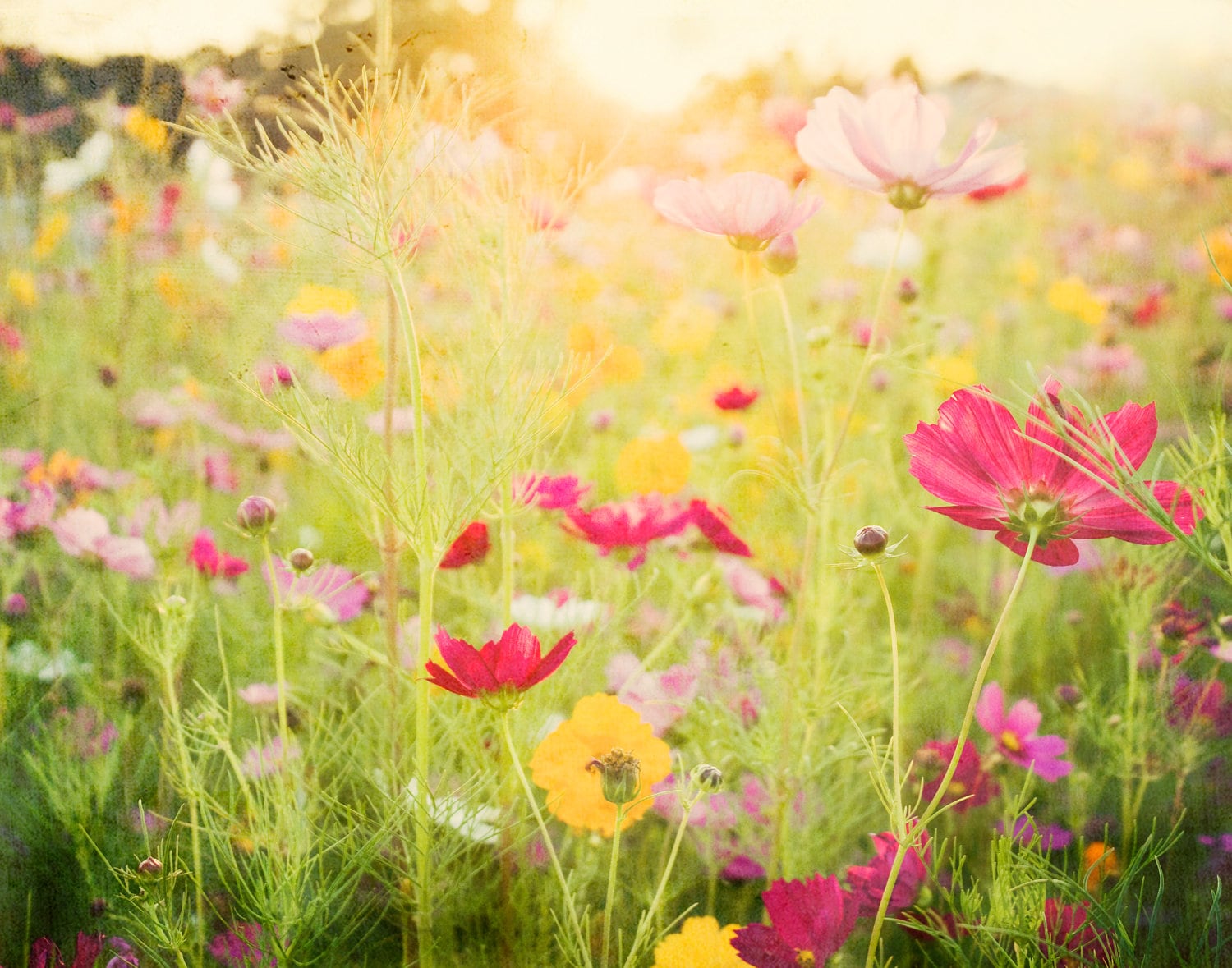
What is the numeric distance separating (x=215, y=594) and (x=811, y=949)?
20.4 inches

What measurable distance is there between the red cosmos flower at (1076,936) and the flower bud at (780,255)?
1.33 feet

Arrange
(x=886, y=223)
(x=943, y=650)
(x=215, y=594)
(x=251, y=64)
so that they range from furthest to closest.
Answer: (x=886, y=223)
(x=943, y=650)
(x=215, y=594)
(x=251, y=64)

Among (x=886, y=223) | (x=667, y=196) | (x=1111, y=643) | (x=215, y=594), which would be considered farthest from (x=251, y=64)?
(x=1111, y=643)

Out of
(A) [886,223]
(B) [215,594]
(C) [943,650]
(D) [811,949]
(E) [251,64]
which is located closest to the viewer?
(D) [811,949]

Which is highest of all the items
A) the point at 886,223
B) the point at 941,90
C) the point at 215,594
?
the point at 941,90

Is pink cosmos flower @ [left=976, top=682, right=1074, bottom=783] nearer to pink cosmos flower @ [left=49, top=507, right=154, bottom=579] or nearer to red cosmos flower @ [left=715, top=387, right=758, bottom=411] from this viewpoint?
red cosmos flower @ [left=715, top=387, right=758, bottom=411]

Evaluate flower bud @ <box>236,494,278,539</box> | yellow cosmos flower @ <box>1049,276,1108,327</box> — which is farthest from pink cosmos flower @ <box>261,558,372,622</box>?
yellow cosmos flower @ <box>1049,276,1108,327</box>

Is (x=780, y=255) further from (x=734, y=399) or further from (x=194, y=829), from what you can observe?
(x=194, y=829)

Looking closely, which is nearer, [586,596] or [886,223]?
[586,596]

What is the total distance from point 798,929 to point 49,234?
→ 68cm

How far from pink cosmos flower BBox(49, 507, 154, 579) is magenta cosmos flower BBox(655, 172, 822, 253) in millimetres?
461

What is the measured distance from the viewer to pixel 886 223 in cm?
104

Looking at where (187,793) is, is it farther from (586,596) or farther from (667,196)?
(667,196)

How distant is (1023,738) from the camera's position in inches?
25.3
